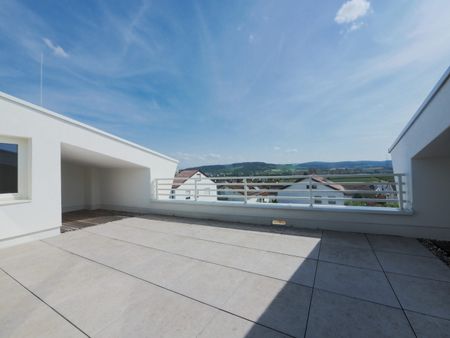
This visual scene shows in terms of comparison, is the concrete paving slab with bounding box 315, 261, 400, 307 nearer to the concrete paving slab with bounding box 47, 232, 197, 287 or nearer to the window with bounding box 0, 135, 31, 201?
the concrete paving slab with bounding box 47, 232, 197, 287

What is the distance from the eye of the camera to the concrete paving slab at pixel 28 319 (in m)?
1.58

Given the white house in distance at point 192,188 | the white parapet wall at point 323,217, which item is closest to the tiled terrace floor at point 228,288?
the white parapet wall at point 323,217

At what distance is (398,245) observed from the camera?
332cm

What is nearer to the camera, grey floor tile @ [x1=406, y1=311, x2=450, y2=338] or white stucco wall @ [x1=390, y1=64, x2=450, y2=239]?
grey floor tile @ [x1=406, y1=311, x2=450, y2=338]

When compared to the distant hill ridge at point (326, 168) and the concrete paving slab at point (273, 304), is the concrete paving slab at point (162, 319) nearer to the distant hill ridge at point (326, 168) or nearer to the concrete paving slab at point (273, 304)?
the concrete paving slab at point (273, 304)

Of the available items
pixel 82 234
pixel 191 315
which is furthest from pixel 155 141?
pixel 191 315

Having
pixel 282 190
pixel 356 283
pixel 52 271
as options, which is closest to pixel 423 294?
pixel 356 283

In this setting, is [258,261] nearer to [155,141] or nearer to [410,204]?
[410,204]

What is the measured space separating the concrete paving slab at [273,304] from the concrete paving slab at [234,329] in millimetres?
66

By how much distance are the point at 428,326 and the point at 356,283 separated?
26.7 inches

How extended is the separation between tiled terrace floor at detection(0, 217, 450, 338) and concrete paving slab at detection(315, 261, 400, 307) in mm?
11

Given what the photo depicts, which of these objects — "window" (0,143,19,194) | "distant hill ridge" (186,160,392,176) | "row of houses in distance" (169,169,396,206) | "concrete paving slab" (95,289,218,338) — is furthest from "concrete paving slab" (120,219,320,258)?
"window" (0,143,19,194)

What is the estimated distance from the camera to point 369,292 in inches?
80.0

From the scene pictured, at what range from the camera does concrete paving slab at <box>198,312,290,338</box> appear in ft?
4.93
